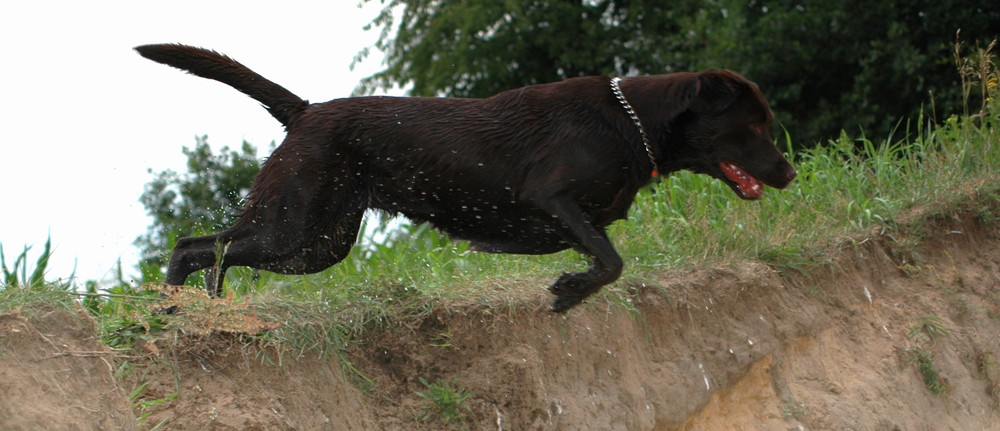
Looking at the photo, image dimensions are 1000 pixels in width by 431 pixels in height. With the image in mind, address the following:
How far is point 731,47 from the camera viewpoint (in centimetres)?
1334

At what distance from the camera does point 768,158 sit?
498cm

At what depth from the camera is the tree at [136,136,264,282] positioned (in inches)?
231

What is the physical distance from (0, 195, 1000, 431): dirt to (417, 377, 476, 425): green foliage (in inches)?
0.6

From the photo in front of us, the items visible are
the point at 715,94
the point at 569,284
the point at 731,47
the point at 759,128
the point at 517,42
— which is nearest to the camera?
the point at 569,284

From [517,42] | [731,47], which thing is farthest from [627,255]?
[517,42]

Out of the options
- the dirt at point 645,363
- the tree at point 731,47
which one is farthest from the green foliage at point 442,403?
the tree at point 731,47

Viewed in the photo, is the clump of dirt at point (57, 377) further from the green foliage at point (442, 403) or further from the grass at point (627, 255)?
the green foliage at point (442, 403)

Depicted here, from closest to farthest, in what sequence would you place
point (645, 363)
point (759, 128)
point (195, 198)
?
point (759, 128)
point (645, 363)
point (195, 198)

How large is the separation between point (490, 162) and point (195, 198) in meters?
3.60

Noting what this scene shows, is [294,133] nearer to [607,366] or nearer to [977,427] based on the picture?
[607,366]

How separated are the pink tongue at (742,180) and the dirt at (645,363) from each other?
2.75 ft

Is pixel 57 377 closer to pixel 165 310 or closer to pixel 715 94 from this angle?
pixel 165 310

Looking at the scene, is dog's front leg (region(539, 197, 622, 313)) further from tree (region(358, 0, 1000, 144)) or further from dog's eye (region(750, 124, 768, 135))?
tree (region(358, 0, 1000, 144))

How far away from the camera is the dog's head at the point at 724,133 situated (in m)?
4.89
